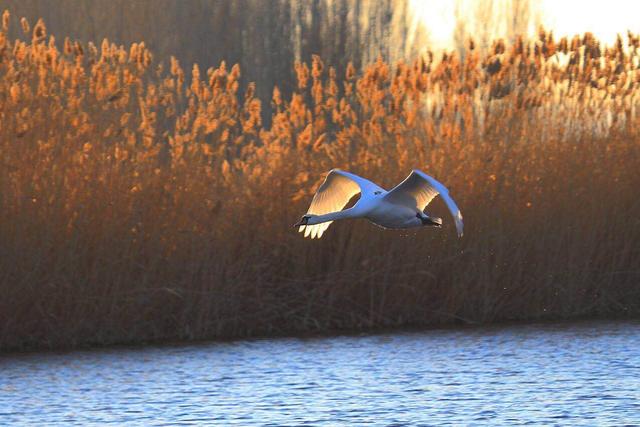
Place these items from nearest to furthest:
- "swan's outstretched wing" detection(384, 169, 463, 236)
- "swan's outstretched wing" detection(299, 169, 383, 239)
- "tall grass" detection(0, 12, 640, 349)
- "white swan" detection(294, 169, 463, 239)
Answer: "swan's outstretched wing" detection(384, 169, 463, 236)
"white swan" detection(294, 169, 463, 239)
"swan's outstretched wing" detection(299, 169, 383, 239)
"tall grass" detection(0, 12, 640, 349)

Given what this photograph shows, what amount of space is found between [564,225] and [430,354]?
201 centimetres

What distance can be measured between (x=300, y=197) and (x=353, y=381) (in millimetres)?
2001

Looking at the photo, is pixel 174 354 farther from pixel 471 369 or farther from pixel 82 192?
pixel 471 369

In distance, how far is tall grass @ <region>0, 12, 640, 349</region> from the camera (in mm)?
11094

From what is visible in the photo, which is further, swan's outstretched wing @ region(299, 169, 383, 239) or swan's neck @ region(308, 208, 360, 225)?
swan's outstretched wing @ region(299, 169, 383, 239)

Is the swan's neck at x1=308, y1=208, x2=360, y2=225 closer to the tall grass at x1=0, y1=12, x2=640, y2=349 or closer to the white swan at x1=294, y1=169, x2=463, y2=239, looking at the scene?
the white swan at x1=294, y1=169, x2=463, y2=239

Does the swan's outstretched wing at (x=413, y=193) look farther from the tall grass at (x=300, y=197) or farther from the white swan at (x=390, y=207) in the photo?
the tall grass at (x=300, y=197)

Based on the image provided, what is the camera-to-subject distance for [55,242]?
1100 centimetres

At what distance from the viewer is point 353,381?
33.8ft

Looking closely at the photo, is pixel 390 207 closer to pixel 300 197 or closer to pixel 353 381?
pixel 353 381

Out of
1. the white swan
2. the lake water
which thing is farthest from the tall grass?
the white swan

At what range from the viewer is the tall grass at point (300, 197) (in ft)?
36.4

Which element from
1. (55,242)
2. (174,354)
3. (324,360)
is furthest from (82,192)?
(324,360)

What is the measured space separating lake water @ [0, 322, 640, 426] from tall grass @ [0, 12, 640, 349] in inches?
13.2
